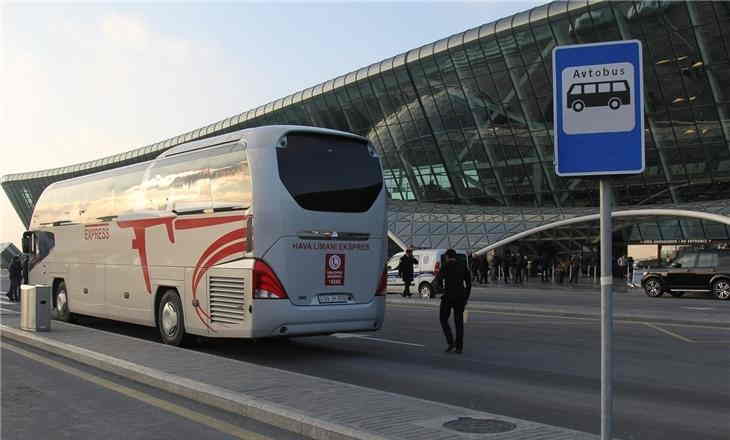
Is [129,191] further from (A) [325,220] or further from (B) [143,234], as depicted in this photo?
(A) [325,220]

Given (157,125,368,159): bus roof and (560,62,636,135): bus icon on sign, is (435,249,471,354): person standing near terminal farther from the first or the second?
(560,62,636,135): bus icon on sign

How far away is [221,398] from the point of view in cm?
750

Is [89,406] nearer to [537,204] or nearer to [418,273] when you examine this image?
[418,273]

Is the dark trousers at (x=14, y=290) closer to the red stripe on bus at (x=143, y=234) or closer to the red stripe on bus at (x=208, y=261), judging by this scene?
the red stripe on bus at (x=143, y=234)

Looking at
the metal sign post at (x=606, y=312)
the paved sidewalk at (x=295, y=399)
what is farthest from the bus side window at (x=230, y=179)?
the metal sign post at (x=606, y=312)

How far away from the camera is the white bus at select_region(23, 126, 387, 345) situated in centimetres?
1100

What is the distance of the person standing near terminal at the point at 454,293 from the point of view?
494 inches

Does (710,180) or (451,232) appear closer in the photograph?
(710,180)

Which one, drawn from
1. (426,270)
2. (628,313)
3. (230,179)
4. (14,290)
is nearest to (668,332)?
(628,313)

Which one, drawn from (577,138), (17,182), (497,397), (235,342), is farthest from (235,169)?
(17,182)

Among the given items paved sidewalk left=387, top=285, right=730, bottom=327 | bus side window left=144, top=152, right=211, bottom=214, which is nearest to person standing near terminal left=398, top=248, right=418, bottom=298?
paved sidewalk left=387, top=285, right=730, bottom=327

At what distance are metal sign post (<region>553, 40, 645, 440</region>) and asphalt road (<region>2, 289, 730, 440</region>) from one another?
8.15ft

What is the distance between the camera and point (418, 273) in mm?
29719

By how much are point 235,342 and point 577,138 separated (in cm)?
1069
